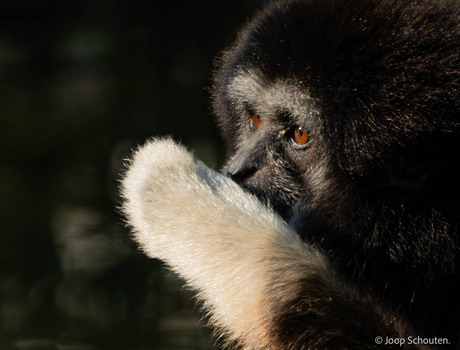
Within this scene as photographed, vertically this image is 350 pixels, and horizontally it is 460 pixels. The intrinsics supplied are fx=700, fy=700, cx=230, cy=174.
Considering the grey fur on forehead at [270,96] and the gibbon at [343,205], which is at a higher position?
the grey fur on forehead at [270,96]

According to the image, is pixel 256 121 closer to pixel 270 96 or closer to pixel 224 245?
pixel 270 96

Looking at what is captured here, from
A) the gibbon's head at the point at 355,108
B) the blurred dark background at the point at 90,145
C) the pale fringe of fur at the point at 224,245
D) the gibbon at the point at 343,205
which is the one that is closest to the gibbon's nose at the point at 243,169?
the gibbon's head at the point at 355,108

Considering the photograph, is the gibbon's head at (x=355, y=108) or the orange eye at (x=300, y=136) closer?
the gibbon's head at (x=355, y=108)

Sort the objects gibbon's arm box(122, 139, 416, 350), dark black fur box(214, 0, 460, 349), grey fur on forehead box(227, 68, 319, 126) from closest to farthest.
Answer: gibbon's arm box(122, 139, 416, 350) → dark black fur box(214, 0, 460, 349) → grey fur on forehead box(227, 68, 319, 126)

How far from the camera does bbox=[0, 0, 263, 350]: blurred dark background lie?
11.9 feet

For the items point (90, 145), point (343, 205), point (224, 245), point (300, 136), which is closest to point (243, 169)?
point (300, 136)

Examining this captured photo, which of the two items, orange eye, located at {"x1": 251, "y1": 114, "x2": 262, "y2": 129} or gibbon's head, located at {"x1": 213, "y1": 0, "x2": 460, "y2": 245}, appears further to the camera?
orange eye, located at {"x1": 251, "y1": 114, "x2": 262, "y2": 129}

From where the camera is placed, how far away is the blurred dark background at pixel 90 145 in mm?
3623

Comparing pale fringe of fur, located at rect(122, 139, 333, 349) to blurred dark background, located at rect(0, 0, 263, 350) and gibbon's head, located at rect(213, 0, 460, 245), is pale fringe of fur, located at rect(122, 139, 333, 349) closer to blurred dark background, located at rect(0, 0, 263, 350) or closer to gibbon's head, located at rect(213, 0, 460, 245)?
gibbon's head, located at rect(213, 0, 460, 245)

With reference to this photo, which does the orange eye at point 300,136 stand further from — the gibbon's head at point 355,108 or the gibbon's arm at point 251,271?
the gibbon's arm at point 251,271

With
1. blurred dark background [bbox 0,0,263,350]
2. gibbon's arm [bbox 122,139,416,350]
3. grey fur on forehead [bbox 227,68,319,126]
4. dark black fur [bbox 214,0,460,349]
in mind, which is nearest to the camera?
gibbon's arm [bbox 122,139,416,350]

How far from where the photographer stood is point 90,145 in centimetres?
390

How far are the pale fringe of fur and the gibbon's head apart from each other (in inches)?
10.1

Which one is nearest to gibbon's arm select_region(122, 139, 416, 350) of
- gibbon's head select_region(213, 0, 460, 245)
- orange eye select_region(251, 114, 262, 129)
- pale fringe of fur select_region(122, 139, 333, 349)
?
pale fringe of fur select_region(122, 139, 333, 349)
